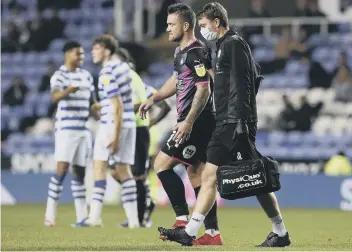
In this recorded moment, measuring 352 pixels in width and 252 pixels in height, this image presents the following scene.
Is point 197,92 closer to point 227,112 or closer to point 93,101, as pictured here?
point 227,112

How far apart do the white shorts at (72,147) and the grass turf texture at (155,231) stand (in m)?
0.88

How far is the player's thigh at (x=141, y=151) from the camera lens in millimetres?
14219

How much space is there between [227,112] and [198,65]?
699 millimetres

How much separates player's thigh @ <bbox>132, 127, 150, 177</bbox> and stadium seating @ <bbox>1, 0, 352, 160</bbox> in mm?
7384

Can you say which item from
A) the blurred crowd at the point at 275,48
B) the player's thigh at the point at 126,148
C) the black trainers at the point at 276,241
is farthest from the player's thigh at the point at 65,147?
the blurred crowd at the point at 275,48

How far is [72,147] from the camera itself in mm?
14203

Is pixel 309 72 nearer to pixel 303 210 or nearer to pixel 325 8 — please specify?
pixel 325 8

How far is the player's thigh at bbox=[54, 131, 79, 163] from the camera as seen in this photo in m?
14.2

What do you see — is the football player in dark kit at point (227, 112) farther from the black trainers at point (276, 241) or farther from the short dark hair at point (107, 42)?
the short dark hair at point (107, 42)

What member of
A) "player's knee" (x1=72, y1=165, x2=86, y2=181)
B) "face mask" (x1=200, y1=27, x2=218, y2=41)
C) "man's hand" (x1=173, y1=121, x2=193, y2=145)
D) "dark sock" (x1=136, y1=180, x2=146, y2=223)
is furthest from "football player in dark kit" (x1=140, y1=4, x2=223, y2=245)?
"player's knee" (x1=72, y1=165, x2=86, y2=181)

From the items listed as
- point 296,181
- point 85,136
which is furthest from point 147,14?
point 85,136

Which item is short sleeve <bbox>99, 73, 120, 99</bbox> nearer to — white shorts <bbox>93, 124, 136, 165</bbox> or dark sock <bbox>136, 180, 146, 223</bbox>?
white shorts <bbox>93, 124, 136, 165</bbox>

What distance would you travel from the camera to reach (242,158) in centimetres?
982

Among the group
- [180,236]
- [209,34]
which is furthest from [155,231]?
[209,34]
